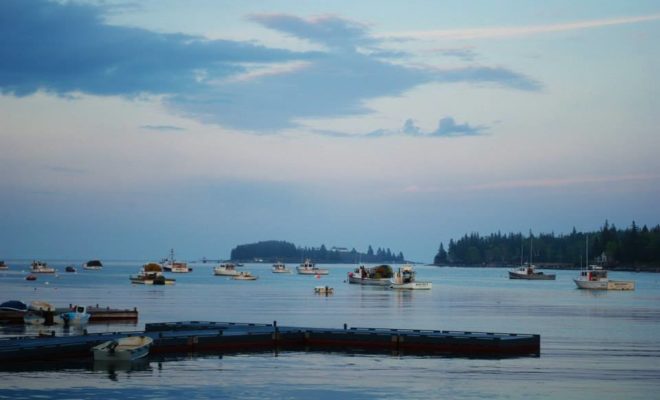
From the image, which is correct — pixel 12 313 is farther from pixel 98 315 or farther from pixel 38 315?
pixel 98 315

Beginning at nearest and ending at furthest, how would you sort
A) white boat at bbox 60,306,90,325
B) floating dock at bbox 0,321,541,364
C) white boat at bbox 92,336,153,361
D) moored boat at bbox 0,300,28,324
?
white boat at bbox 92,336,153,361 → floating dock at bbox 0,321,541,364 → white boat at bbox 60,306,90,325 → moored boat at bbox 0,300,28,324

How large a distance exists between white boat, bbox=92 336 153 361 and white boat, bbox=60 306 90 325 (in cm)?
3260

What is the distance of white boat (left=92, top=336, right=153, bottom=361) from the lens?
56.7 metres

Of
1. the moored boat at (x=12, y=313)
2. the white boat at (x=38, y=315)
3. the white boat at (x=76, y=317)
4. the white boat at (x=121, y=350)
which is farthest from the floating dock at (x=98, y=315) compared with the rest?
the white boat at (x=121, y=350)

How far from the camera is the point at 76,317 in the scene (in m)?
89.4

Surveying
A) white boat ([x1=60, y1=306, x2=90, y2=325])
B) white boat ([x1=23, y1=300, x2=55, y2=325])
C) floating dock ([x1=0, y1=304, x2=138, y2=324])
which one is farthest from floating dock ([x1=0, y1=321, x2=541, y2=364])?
floating dock ([x1=0, y1=304, x2=138, y2=324])

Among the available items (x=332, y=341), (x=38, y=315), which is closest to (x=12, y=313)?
(x=38, y=315)

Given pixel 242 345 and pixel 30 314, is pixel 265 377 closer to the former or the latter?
pixel 242 345

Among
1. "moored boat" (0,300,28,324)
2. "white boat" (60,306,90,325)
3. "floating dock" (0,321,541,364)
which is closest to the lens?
"floating dock" (0,321,541,364)

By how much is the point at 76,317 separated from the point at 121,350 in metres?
34.3

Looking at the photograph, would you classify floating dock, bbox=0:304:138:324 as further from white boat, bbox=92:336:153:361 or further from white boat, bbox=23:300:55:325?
white boat, bbox=92:336:153:361

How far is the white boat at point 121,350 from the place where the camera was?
56688 mm

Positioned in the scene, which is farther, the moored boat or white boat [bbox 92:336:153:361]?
the moored boat

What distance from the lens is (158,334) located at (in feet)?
212
